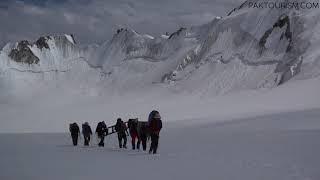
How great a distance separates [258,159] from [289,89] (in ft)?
172

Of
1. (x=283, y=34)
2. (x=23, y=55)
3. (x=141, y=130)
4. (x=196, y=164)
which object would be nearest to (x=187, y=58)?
(x=283, y=34)

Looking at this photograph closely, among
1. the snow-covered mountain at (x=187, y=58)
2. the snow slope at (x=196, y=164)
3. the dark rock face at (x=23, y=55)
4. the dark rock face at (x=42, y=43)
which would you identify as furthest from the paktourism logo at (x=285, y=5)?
the dark rock face at (x=42, y=43)

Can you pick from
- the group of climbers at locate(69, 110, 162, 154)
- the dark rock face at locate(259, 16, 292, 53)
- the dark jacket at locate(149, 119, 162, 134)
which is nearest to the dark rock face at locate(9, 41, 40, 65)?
the dark rock face at locate(259, 16, 292, 53)

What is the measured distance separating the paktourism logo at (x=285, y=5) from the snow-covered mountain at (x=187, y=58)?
95cm

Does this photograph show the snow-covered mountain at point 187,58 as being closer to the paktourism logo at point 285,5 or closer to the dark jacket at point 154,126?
the paktourism logo at point 285,5

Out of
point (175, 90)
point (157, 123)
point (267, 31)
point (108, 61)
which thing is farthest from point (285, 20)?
point (157, 123)

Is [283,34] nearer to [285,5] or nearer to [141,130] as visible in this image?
[285,5]

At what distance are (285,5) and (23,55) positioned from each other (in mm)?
99852

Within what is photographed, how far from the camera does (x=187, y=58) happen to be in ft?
375

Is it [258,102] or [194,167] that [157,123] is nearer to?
[194,167]

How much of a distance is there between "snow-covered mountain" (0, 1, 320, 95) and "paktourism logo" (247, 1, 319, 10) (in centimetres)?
95

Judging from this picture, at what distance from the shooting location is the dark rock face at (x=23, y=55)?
168 metres

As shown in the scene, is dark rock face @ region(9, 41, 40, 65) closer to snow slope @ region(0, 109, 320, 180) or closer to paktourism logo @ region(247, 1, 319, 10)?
paktourism logo @ region(247, 1, 319, 10)

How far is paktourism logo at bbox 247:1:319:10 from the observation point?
3570 inches
